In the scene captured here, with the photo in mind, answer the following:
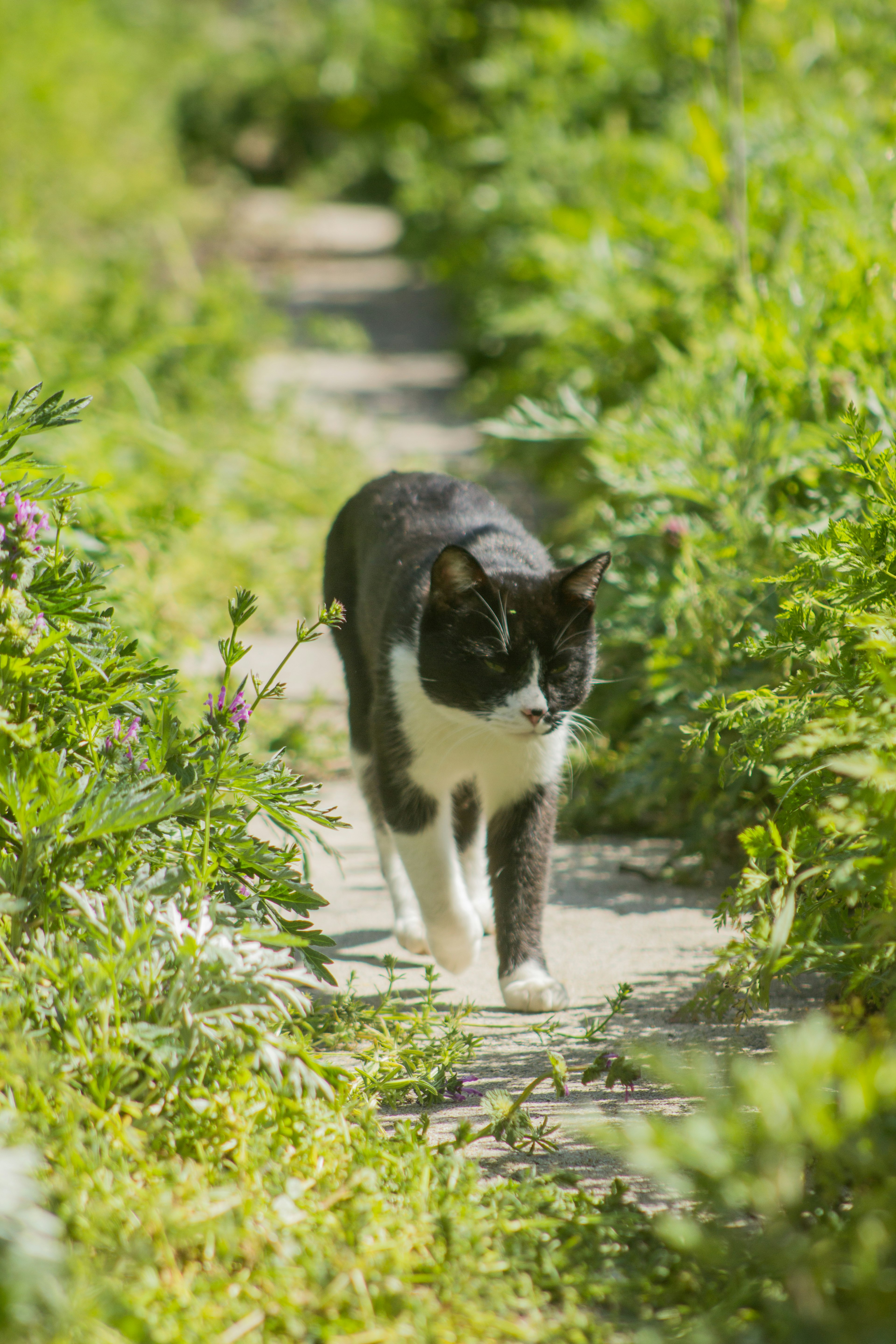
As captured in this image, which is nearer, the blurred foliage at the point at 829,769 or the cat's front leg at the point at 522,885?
the blurred foliage at the point at 829,769

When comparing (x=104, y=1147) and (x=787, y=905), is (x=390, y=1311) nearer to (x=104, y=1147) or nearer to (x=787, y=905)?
(x=104, y=1147)

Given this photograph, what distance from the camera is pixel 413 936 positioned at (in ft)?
9.75

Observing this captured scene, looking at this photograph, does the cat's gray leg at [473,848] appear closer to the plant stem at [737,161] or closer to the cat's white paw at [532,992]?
the cat's white paw at [532,992]

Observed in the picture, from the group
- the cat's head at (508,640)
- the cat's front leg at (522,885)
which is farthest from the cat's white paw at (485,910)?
the cat's head at (508,640)

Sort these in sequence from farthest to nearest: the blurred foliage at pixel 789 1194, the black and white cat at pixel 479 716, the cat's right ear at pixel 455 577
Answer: the black and white cat at pixel 479 716, the cat's right ear at pixel 455 577, the blurred foliage at pixel 789 1194

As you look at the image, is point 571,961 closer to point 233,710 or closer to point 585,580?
point 585,580

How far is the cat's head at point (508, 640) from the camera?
258cm

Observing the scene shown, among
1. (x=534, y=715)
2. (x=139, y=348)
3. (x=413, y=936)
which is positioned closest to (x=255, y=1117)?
(x=534, y=715)

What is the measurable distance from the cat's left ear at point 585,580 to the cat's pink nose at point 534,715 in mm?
273

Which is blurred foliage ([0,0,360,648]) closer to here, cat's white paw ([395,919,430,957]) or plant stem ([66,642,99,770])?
plant stem ([66,642,99,770])

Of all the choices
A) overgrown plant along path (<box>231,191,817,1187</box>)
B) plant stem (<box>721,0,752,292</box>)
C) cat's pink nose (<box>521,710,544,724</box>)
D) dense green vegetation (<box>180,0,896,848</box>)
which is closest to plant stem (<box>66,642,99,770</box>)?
overgrown plant along path (<box>231,191,817,1187</box>)

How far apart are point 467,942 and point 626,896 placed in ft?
2.31

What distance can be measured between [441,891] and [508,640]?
58cm

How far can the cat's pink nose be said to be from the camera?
256 centimetres
